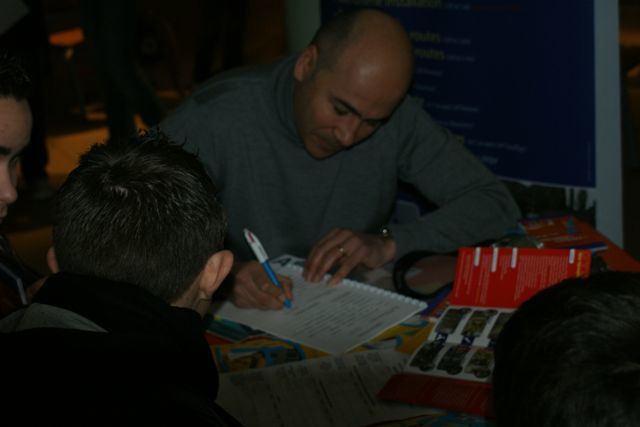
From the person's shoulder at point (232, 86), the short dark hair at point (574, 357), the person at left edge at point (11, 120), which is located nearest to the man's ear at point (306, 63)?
the person's shoulder at point (232, 86)

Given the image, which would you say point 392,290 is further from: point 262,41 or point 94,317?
point 262,41

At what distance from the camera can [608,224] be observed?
8.53ft

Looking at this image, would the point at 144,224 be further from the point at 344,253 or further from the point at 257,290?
the point at 344,253

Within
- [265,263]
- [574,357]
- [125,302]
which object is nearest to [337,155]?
[265,263]

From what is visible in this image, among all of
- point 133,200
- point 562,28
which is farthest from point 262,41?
point 133,200

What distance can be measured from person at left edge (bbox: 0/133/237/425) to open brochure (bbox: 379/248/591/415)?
0.40 metres

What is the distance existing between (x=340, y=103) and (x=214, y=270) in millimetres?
900

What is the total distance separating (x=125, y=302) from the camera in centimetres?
117

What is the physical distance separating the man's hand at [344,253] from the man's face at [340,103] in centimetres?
26

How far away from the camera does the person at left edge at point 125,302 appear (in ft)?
3.20

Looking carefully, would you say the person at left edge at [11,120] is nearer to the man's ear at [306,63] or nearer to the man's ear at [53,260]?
the man's ear at [53,260]

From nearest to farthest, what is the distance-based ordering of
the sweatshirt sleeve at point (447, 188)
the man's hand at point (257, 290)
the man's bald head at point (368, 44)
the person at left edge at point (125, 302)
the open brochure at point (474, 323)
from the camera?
the person at left edge at point (125, 302)
the open brochure at point (474, 323)
the man's hand at point (257, 290)
the man's bald head at point (368, 44)
the sweatshirt sleeve at point (447, 188)

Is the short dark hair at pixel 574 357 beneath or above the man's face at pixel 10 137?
beneath

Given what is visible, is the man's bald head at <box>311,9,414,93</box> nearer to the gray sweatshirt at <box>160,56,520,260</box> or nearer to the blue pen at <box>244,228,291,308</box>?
the gray sweatshirt at <box>160,56,520,260</box>
